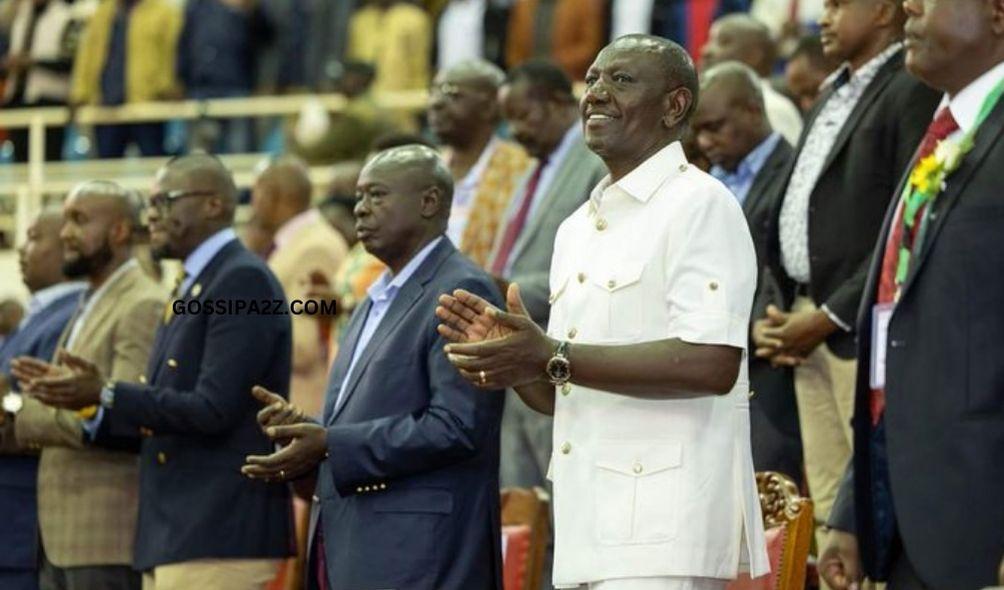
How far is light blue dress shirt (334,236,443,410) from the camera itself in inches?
230

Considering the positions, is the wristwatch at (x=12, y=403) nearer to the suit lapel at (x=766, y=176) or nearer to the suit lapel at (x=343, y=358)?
the suit lapel at (x=343, y=358)

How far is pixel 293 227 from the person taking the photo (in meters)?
9.76

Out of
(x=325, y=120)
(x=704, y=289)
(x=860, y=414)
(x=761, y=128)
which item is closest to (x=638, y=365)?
(x=704, y=289)

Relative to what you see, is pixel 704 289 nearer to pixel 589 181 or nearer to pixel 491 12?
pixel 589 181

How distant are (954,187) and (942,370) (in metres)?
0.46

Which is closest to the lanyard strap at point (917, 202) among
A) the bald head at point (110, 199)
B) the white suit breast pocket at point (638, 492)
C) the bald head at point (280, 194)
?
the white suit breast pocket at point (638, 492)

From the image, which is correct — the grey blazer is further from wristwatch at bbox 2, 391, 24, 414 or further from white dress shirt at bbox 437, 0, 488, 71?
white dress shirt at bbox 437, 0, 488, 71

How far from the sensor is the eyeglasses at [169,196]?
7.15 meters

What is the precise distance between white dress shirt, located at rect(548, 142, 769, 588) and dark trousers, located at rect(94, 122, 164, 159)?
35.5 feet

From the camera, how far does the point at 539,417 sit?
25.7 ft

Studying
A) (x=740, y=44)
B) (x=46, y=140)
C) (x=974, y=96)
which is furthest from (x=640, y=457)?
(x=46, y=140)

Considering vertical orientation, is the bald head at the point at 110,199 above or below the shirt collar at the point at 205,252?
above

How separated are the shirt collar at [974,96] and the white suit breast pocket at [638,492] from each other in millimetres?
1194

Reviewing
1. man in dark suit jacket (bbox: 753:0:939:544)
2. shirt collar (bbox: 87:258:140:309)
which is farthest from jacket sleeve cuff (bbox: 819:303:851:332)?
shirt collar (bbox: 87:258:140:309)
